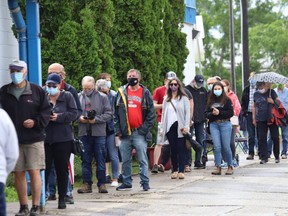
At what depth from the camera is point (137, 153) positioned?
16.6m

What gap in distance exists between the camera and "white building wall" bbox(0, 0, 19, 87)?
17866mm

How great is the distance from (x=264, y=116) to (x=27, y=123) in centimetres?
1060

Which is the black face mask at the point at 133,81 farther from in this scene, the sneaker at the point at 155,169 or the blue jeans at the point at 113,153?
the sneaker at the point at 155,169

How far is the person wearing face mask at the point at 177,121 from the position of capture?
18.3 meters

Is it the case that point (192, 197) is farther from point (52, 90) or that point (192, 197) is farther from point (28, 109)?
point (28, 109)

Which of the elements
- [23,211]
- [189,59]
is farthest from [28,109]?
[189,59]

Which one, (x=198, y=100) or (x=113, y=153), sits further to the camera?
(x=198, y=100)

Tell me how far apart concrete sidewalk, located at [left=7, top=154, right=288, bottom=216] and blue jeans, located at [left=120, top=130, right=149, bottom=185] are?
0.25 meters

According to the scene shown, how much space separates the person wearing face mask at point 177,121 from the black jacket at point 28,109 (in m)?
5.51

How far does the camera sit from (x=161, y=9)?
78.2ft

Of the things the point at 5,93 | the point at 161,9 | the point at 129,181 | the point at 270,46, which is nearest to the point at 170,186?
the point at 129,181

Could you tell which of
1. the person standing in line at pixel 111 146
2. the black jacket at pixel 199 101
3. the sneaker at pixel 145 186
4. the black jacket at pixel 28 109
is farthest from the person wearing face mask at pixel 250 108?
the black jacket at pixel 28 109

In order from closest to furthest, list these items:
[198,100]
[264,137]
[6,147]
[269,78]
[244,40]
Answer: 1. [6,147]
2. [198,100]
3. [264,137]
4. [269,78]
5. [244,40]

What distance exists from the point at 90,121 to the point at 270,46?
6265 cm
